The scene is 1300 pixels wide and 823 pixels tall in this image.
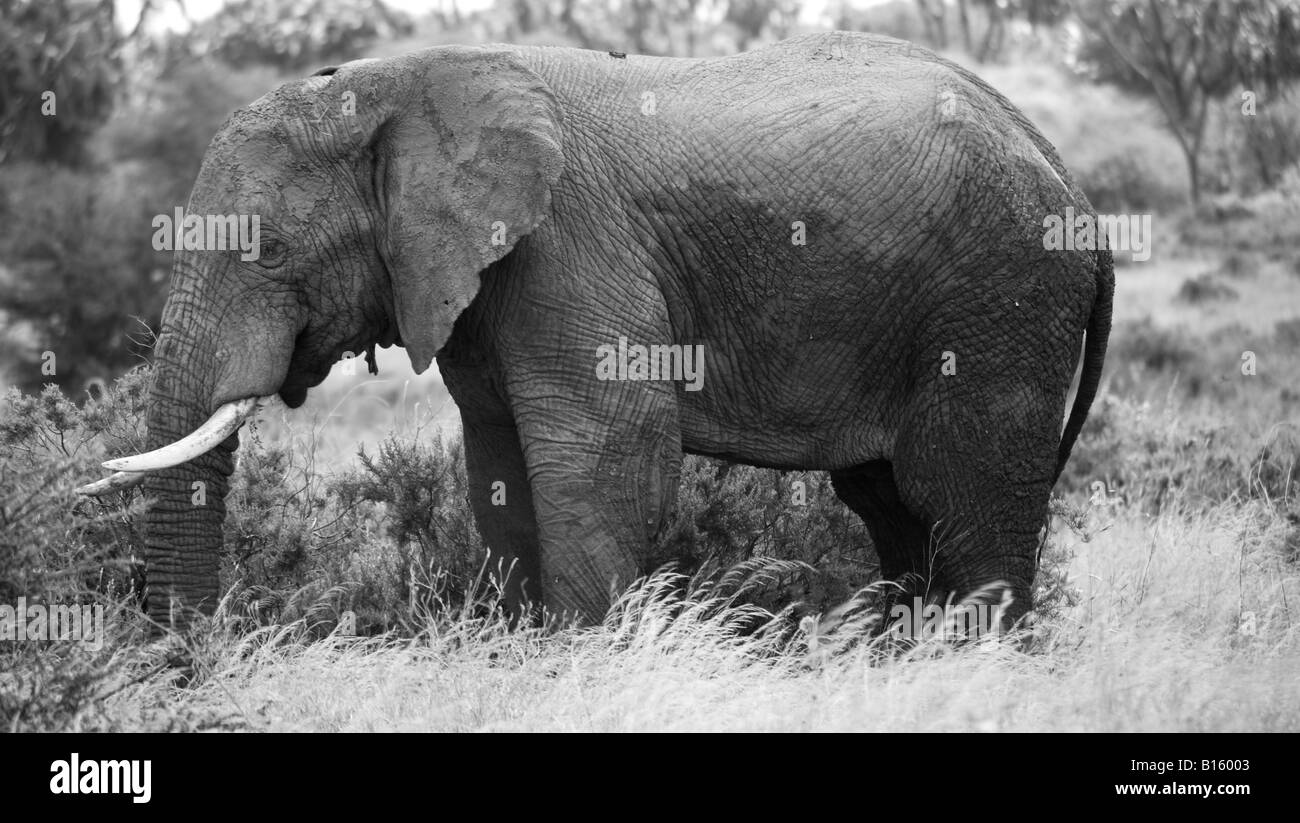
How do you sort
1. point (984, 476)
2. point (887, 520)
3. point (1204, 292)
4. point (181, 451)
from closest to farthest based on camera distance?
point (181, 451)
point (984, 476)
point (887, 520)
point (1204, 292)

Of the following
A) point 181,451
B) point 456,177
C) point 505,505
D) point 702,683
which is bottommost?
point 702,683

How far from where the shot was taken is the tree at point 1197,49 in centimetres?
4244

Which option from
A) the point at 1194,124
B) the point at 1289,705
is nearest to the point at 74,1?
the point at 1194,124

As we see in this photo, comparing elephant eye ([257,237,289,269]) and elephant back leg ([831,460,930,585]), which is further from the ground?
elephant eye ([257,237,289,269])

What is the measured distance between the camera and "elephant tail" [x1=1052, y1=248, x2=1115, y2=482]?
827cm

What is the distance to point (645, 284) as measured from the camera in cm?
745

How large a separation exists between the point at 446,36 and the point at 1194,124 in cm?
2785

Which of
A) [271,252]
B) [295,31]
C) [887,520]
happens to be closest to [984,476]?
[887,520]

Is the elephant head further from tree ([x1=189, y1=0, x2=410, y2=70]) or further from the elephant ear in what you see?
tree ([x1=189, y1=0, x2=410, y2=70])

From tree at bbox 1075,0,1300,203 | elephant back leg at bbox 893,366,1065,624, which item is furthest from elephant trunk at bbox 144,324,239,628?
tree at bbox 1075,0,1300,203

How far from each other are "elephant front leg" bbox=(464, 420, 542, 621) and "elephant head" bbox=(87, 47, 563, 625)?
0.91m

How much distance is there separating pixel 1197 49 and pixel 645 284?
43282mm

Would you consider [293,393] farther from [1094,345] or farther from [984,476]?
[1094,345]

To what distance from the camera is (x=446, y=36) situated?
6212cm
